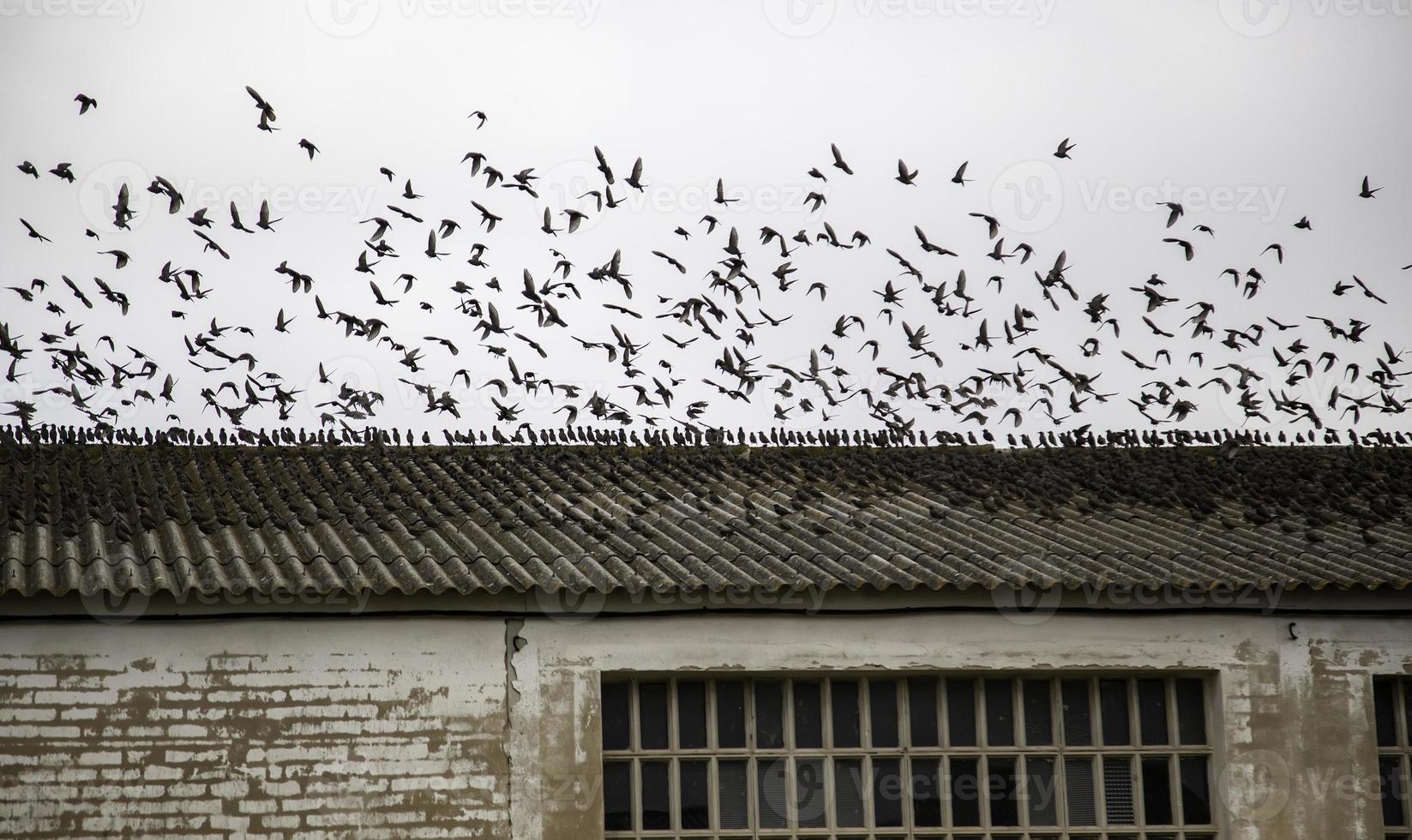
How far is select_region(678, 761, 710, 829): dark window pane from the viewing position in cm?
962

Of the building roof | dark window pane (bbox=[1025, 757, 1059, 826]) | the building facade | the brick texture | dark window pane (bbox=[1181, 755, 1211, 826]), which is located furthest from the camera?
dark window pane (bbox=[1181, 755, 1211, 826])

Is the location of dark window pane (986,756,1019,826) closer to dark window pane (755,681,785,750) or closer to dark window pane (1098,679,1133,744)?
dark window pane (1098,679,1133,744)

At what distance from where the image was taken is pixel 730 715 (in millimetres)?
9797

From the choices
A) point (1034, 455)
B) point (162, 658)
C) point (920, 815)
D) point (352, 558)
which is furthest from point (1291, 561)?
point (162, 658)

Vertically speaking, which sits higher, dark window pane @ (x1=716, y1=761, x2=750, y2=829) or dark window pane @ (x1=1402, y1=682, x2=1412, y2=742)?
dark window pane @ (x1=1402, y1=682, x2=1412, y2=742)

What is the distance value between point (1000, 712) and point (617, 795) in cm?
268

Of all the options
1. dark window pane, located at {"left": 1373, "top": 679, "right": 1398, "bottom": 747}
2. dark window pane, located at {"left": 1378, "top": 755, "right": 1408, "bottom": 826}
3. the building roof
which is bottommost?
dark window pane, located at {"left": 1378, "top": 755, "right": 1408, "bottom": 826}

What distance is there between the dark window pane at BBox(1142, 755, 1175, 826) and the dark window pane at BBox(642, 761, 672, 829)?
10.7 ft

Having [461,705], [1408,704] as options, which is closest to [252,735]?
[461,705]

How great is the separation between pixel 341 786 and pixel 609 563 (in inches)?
87.1

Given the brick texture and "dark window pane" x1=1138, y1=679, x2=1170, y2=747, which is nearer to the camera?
the brick texture

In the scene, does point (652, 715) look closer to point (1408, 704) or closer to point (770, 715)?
point (770, 715)

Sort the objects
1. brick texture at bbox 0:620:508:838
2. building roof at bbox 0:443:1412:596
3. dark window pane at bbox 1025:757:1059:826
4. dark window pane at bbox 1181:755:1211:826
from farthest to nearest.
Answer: dark window pane at bbox 1181:755:1211:826, dark window pane at bbox 1025:757:1059:826, building roof at bbox 0:443:1412:596, brick texture at bbox 0:620:508:838

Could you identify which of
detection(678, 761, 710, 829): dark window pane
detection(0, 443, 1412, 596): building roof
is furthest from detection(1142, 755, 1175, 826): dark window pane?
detection(678, 761, 710, 829): dark window pane
